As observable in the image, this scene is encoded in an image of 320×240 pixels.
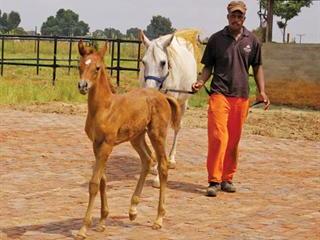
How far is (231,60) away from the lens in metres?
7.35

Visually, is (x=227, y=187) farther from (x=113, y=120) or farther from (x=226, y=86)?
(x=113, y=120)

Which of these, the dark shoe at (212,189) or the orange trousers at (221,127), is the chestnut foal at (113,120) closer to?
the orange trousers at (221,127)

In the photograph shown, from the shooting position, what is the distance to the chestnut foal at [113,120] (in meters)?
5.25

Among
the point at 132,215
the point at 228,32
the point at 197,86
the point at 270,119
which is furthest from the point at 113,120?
the point at 270,119

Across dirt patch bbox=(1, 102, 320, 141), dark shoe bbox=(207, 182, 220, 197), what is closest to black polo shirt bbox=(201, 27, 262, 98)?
dark shoe bbox=(207, 182, 220, 197)

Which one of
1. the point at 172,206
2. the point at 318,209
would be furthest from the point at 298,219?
the point at 172,206

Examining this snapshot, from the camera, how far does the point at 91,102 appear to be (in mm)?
5449

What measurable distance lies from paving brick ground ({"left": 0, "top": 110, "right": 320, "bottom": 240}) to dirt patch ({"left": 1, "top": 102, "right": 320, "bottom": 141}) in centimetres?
121

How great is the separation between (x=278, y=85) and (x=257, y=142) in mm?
7185

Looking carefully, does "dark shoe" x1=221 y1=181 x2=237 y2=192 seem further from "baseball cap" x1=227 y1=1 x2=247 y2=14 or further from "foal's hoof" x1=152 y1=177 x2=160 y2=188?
"baseball cap" x1=227 y1=1 x2=247 y2=14

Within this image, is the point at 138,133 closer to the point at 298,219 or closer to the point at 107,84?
the point at 107,84

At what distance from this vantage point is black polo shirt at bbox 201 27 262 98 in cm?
733

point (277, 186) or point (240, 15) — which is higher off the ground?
point (240, 15)

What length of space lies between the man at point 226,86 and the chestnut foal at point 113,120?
1.23 meters
